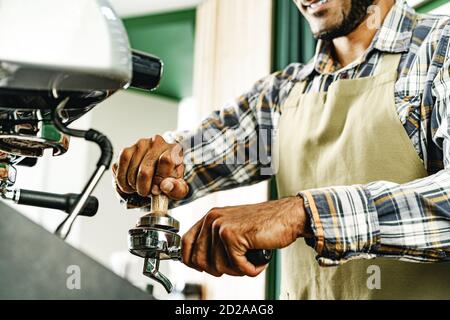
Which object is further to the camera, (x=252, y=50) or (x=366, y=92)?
(x=252, y=50)

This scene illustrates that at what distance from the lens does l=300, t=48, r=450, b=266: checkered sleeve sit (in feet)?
2.23

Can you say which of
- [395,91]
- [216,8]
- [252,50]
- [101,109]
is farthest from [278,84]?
[101,109]

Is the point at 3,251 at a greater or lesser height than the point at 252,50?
lesser

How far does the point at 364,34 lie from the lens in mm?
1188

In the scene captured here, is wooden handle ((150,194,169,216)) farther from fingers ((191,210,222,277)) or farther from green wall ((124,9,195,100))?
green wall ((124,9,195,100))

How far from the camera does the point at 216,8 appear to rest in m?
2.72

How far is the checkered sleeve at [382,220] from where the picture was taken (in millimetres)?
681

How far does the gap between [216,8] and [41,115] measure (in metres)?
2.20

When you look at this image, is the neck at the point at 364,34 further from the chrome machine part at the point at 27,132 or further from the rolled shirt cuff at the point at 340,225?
the chrome machine part at the point at 27,132

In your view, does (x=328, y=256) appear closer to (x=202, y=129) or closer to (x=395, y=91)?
(x=395, y=91)

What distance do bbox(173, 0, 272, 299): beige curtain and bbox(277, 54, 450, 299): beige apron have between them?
2.58ft

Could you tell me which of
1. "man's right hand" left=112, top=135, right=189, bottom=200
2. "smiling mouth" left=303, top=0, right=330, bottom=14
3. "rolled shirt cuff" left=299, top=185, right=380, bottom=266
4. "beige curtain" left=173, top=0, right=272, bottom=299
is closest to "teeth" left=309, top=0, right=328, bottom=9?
"smiling mouth" left=303, top=0, right=330, bottom=14
